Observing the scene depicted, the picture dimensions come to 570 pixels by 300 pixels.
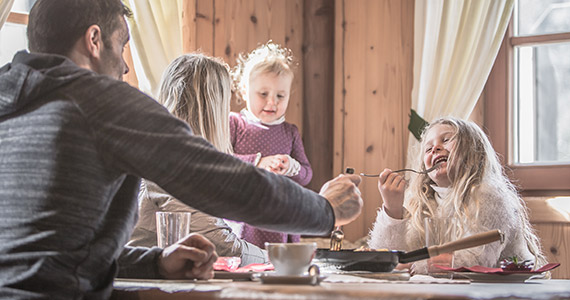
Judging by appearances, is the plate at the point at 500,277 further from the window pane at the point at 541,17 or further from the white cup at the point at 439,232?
the window pane at the point at 541,17

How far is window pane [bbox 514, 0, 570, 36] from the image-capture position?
11.6ft

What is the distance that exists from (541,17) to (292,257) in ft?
9.63

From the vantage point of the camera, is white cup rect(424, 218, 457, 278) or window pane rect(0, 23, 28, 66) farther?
window pane rect(0, 23, 28, 66)

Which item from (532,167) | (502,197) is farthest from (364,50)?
(502,197)

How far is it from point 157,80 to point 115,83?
8.06ft

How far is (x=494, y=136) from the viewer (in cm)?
360

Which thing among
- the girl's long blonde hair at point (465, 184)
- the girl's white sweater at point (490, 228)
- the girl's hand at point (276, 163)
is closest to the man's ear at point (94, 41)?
the girl's white sweater at point (490, 228)

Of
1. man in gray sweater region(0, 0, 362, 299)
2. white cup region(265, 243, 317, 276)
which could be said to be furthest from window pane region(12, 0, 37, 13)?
white cup region(265, 243, 317, 276)

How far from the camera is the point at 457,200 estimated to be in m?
2.27

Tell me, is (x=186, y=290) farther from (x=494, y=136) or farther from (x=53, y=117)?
(x=494, y=136)

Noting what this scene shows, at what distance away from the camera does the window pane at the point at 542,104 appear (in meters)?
3.53

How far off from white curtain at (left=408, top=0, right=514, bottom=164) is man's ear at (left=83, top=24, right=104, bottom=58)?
2554 mm

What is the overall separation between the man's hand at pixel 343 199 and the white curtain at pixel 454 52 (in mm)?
2429

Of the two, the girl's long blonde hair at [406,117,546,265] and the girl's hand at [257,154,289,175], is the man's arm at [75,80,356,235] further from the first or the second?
the girl's hand at [257,154,289,175]
